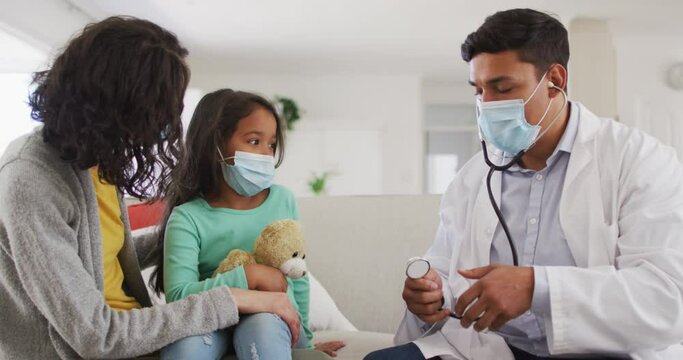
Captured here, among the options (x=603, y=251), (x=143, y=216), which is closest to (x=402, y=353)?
(x=603, y=251)

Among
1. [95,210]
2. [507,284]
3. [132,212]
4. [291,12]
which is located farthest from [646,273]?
[291,12]

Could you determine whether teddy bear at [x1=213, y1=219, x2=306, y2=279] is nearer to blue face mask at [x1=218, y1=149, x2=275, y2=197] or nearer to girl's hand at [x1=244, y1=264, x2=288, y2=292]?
girl's hand at [x1=244, y1=264, x2=288, y2=292]

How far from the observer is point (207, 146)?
158cm

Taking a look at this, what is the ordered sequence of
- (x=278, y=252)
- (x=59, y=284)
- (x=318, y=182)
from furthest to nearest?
1. (x=318, y=182)
2. (x=278, y=252)
3. (x=59, y=284)

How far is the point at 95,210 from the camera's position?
3.81 feet

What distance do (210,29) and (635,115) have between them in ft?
15.9

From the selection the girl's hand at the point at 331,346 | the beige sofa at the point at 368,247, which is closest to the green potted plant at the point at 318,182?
the beige sofa at the point at 368,247

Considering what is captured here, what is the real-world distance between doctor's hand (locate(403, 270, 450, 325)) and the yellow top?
608mm

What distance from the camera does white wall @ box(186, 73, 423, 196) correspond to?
9.02 meters

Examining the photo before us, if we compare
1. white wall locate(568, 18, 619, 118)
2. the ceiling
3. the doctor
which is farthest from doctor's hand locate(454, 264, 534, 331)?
white wall locate(568, 18, 619, 118)

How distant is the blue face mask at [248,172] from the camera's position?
155 cm

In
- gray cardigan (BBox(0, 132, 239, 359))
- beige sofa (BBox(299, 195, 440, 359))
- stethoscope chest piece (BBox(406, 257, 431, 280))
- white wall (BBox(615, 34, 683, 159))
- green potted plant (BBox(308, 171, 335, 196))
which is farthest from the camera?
green potted plant (BBox(308, 171, 335, 196))

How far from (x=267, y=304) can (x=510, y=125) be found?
0.68 metres

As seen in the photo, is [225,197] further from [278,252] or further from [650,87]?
[650,87]
